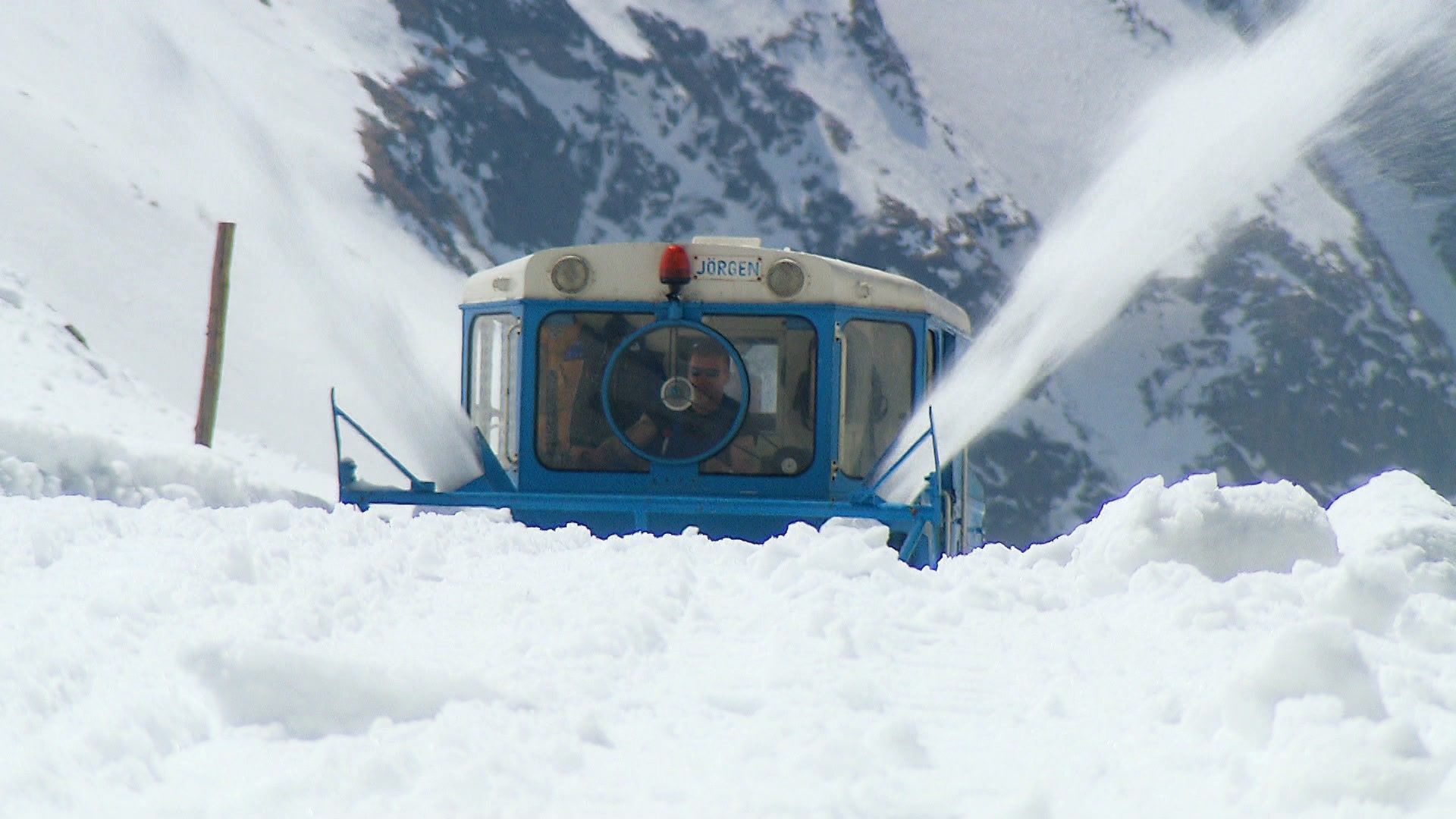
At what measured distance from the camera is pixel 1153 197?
15211mm

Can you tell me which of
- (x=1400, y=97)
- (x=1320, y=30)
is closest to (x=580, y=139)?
(x=1400, y=97)

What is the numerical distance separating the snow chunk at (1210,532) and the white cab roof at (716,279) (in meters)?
3.11

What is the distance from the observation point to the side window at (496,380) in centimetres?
842

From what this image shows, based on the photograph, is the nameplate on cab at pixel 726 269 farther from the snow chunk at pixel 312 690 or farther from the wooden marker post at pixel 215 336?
the wooden marker post at pixel 215 336

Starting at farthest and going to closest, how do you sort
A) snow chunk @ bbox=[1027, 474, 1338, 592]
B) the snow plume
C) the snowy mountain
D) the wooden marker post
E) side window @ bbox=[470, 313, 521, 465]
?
the snowy mountain → the wooden marker post → the snow plume → side window @ bbox=[470, 313, 521, 465] → snow chunk @ bbox=[1027, 474, 1338, 592]

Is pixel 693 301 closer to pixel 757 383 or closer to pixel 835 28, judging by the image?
pixel 757 383

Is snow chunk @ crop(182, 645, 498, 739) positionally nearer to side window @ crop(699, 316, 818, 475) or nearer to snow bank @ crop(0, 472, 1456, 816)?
snow bank @ crop(0, 472, 1456, 816)

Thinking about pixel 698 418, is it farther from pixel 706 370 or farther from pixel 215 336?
pixel 215 336

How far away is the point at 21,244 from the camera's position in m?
20.2

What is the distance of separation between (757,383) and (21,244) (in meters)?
14.9

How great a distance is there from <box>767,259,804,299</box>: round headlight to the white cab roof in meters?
0.02

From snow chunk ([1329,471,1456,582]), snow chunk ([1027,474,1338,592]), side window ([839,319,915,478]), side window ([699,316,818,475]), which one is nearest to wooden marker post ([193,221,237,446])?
side window ([699,316,818,475])

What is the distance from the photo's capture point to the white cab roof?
26.7 feet

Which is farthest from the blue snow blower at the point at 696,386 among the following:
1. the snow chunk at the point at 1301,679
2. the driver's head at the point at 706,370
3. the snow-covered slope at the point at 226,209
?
the snow chunk at the point at 1301,679
